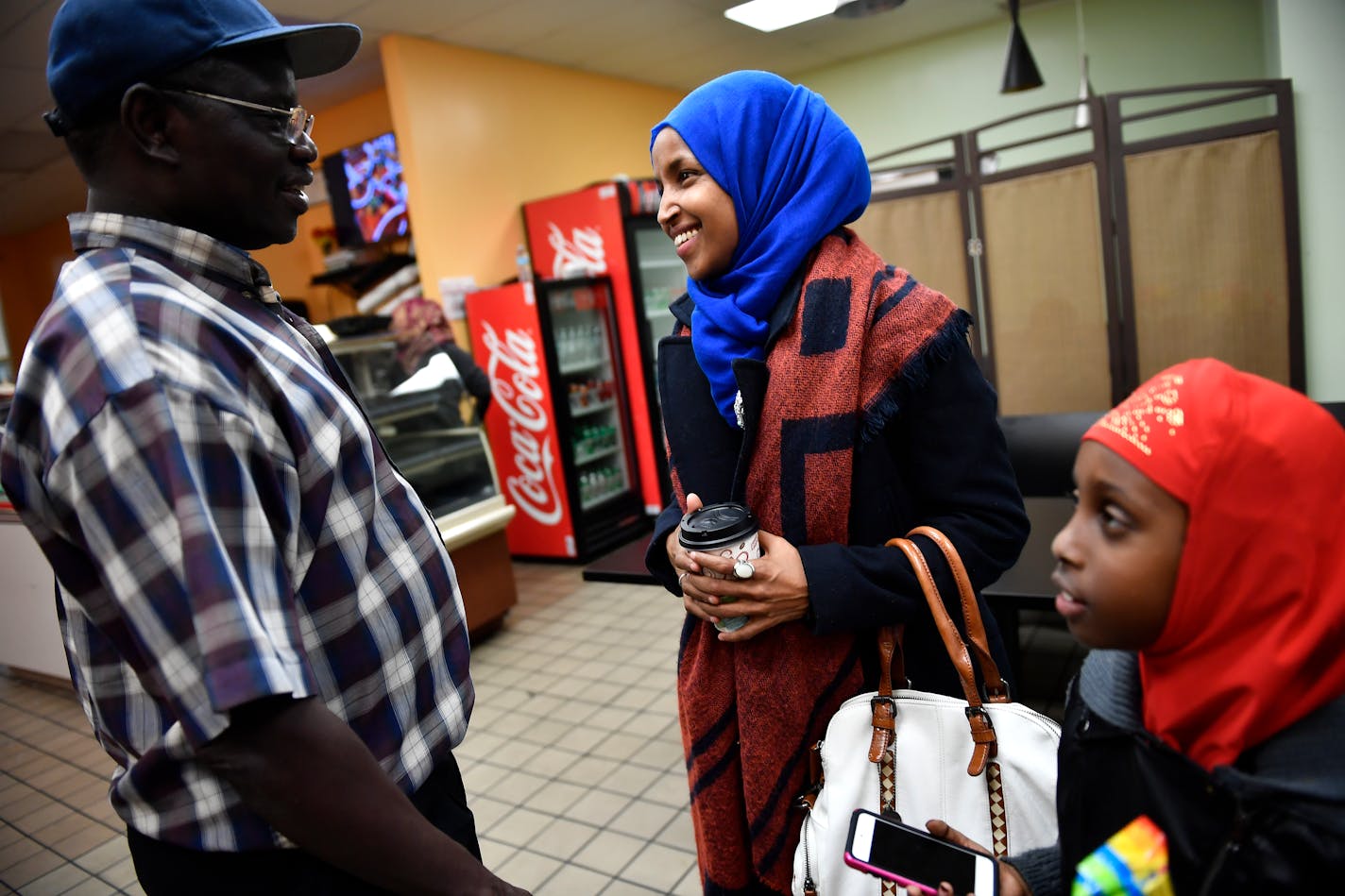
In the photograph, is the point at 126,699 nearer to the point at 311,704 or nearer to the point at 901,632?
the point at 311,704

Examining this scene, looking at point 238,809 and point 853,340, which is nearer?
point 238,809

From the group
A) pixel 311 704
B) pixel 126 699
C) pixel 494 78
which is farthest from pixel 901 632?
pixel 494 78

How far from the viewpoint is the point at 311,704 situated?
0.76m

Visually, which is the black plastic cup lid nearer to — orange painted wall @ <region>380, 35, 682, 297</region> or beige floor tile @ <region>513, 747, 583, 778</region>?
beige floor tile @ <region>513, 747, 583, 778</region>

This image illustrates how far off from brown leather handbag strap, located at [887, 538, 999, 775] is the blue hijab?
36 centimetres

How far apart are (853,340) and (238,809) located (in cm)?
91

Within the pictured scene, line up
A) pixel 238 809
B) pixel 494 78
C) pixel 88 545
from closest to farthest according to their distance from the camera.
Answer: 1. pixel 88 545
2. pixel 238 809
3. pixel 494 78

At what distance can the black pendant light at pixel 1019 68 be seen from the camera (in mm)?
5492

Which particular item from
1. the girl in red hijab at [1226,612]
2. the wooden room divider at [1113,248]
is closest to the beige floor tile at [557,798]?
the girl in red hijab at [1226,612]

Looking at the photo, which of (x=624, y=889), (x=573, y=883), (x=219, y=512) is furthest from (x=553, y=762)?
(x=219, y=512)

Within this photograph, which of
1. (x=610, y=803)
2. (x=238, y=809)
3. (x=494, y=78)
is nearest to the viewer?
(x=238, y=809)

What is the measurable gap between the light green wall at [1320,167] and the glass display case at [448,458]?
4.13 meters

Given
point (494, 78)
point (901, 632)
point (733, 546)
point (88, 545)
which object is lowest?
point (901, 632)

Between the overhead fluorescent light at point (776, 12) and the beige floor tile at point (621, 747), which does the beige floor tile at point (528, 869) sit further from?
the overhead fluorescent light at point (776, 12)
